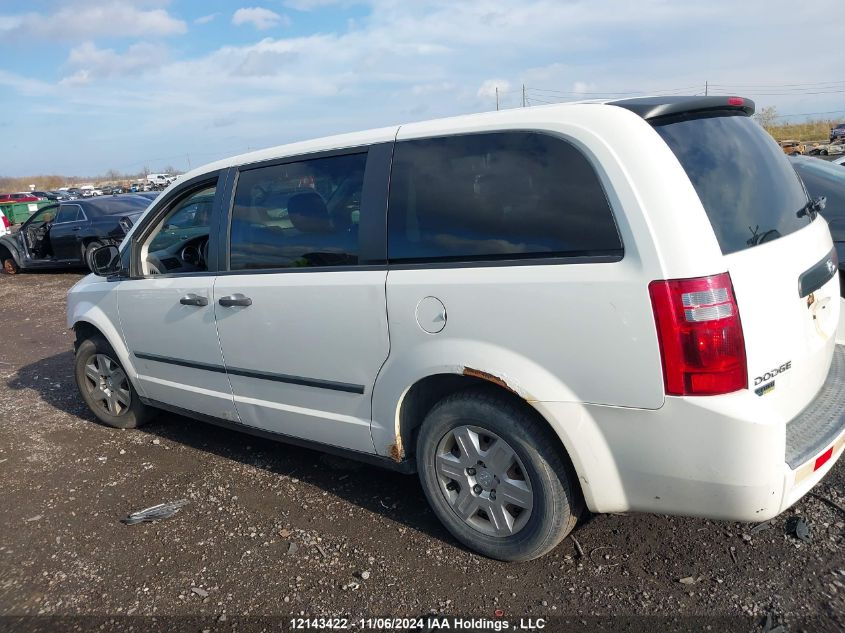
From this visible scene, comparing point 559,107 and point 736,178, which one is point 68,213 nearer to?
point 559,107

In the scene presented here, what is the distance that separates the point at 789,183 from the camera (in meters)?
2.95

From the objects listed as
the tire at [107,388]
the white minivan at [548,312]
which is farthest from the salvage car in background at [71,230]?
the white minivan at [548,312]

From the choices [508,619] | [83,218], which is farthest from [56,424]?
[83,218]

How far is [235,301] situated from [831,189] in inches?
173

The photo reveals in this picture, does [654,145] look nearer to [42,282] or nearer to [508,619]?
[508,619]

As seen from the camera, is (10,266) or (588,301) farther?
(10,266)

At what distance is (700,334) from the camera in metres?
2.23

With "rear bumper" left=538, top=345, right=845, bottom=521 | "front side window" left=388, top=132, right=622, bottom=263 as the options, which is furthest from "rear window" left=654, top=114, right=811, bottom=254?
"rear bumper" left=538, top=345, right=845, bottom=521

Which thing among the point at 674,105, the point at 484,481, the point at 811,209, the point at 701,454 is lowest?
the point at 484,481

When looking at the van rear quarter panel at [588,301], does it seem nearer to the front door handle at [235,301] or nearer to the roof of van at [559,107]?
the roof of van at [559,107]

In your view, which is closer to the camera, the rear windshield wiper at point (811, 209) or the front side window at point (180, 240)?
the rear windshield wiper at point (811, 209)

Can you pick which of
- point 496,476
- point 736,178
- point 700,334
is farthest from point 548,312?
point 736,178

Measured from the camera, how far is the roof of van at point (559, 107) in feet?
8.44

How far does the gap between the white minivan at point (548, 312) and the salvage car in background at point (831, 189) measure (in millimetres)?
1803
